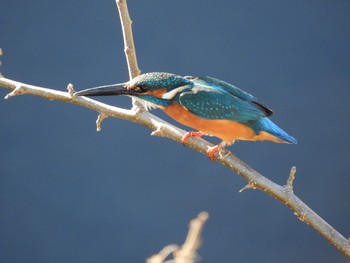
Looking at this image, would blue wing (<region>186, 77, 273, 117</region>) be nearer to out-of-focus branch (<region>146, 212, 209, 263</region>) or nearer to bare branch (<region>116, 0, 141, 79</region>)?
bare branch (<region>116, 0, 141, 79</region>)

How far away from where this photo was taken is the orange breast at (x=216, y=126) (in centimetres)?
158

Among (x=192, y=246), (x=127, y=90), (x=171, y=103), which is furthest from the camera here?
(x=171, y=103)

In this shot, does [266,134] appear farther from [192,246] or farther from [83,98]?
[192,246]

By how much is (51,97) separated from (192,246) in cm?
98

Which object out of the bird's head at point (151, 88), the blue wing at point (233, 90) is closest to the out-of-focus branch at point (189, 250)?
the bird's head at point (151, 88)

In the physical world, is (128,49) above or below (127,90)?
above

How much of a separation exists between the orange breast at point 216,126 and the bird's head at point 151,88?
42 millimetres

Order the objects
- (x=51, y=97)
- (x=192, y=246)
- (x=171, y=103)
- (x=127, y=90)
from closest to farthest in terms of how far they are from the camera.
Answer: (x=192, y=246)
(x=51, y=97)
(x=127, y=90)
(x=171, y=103)

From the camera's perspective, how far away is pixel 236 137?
1612 mm

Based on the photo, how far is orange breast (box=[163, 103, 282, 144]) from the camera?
158 cm

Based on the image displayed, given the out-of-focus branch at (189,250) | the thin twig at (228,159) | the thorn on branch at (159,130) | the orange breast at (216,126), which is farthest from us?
the orange breast at (216,126)

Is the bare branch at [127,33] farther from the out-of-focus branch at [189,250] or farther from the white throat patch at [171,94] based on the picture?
the out-of-focus branch at [189,250]

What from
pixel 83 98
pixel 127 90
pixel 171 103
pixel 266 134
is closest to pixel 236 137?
pixel 266 134

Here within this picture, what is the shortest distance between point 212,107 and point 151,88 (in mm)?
200
